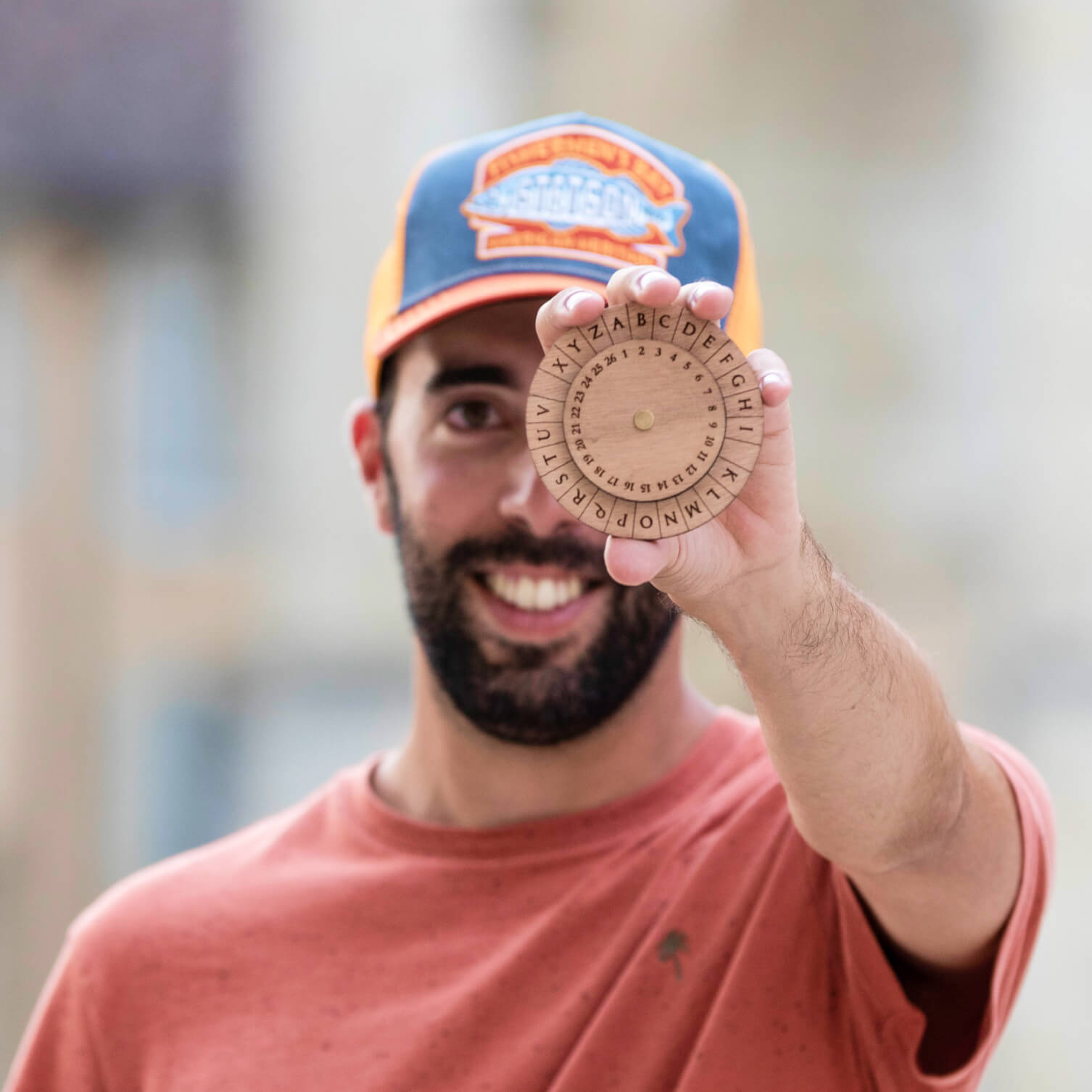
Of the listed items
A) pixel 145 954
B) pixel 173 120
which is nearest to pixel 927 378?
pixel 173 120

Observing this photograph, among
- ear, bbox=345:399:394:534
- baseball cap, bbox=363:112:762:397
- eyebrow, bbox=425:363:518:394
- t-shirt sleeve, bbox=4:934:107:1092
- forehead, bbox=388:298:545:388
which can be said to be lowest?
t-shirt sleeve, bbox=4:934:107:1092

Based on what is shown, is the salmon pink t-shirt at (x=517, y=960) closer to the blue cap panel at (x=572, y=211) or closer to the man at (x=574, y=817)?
the man at (x=574, y=817)

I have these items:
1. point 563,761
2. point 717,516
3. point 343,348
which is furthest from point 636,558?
point 343,348

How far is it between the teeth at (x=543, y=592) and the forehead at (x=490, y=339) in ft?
1.00

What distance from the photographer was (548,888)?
5.73 ft

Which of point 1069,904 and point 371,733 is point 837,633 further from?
point 371,733

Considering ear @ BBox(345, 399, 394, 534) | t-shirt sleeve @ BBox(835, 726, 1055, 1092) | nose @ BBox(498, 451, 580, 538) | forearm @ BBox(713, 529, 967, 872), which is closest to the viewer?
forearm @ BBox(713, 529, 967, 872)

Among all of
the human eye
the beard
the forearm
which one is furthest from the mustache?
the forearm

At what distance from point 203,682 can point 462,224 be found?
3.84 metres

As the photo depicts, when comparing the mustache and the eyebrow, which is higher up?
the eyebrow

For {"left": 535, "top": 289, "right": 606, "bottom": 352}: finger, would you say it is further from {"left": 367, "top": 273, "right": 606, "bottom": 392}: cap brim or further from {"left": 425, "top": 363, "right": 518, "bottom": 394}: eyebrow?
{"left": 425, "top": 363, "right": 518, "bottom": 394}: eyebrow

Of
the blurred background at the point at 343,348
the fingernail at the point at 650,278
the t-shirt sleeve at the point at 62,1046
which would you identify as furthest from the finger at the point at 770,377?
the blurred background at the point at 343,348

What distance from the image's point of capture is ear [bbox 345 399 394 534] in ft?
7.18

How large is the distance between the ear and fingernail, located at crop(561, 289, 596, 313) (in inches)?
39.8
